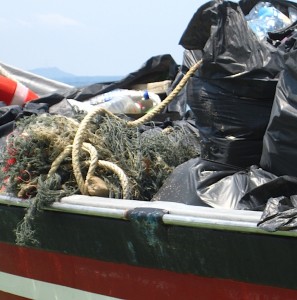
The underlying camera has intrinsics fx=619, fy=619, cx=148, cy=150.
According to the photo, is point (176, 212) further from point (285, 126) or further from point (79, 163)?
point (79, 163)

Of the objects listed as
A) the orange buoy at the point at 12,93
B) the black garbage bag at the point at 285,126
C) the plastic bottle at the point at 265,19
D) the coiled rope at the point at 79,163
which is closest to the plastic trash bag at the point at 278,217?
the black garbage bag at the point at 285,126

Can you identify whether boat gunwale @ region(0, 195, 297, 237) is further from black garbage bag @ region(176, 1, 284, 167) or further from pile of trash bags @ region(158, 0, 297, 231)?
black garbage bag @ region(176, 1, 284, 167)

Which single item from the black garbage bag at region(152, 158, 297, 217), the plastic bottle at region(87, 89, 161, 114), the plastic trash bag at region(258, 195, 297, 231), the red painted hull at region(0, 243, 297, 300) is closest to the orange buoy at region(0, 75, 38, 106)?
the plastic bottle at region(87, 89, 161, 114)

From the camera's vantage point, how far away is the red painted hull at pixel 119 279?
7.53ft

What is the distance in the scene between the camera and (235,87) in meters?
2.76

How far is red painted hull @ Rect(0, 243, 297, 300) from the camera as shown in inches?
90.4

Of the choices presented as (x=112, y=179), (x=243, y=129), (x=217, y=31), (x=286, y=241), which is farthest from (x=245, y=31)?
(x=286, y=241)

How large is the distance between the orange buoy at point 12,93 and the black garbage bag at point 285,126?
2.69m

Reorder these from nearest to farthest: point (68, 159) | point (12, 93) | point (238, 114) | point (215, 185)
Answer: point (215, 185) → point (238, 114) → point (68, 159) → point (12, 93)

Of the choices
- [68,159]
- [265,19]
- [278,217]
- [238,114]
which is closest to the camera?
[278,217]

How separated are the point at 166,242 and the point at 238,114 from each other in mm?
714

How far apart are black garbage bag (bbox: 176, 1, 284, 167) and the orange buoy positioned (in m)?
2.20

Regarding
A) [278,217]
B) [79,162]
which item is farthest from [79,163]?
[278,217]

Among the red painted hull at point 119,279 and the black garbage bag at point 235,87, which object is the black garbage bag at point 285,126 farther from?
the red painted hull at point 119,279
